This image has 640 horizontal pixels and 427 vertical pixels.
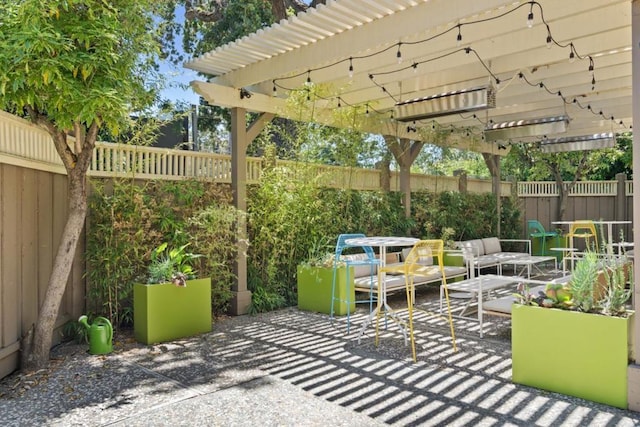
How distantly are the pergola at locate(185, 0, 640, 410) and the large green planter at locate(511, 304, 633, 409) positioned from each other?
12cm

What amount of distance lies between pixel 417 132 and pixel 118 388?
254 inches

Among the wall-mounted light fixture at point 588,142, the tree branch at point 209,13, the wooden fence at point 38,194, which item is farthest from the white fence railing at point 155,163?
the tree branch at point 209,13

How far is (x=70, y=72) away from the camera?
349cm

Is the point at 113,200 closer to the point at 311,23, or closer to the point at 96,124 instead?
the point at 96,124

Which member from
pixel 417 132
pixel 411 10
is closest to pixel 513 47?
pixel 411 10

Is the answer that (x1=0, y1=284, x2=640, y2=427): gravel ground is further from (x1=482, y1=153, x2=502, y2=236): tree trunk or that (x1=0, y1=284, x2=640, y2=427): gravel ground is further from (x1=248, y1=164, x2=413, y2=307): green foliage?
(x1=482, y1=153, x2=502, y2=236): tree trunk

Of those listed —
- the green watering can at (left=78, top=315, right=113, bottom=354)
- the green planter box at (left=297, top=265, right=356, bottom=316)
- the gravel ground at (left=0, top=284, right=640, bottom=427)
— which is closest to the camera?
the gravel ground at (left=0, top=284, right=640, bottom=427)

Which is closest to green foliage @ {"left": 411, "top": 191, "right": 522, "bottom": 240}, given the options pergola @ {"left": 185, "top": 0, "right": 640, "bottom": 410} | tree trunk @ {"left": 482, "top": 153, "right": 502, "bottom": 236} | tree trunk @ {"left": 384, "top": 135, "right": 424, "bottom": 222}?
tree trunk @ {"left": 482, "top": 153, "right": 502, "bottom": 236}

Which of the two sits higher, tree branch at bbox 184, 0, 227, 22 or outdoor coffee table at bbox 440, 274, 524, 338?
tree branch at bbox 184, 0, 227, 22

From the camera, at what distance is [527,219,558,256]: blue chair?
1086cm

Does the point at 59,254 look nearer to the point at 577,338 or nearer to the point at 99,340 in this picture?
the point at 99,340

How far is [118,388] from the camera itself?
3.43m

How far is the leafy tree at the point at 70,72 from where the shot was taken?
10.4 feet

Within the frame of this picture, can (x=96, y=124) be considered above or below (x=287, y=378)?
above
